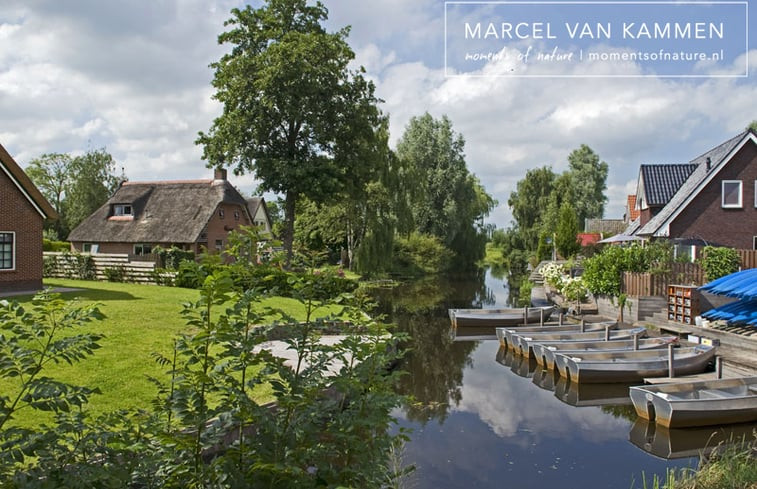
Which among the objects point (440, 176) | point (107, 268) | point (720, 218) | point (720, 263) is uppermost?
point (440, 176)

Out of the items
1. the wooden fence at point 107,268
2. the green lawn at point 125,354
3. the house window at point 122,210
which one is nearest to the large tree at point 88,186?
the house window at point 122,210

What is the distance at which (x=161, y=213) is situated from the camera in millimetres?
39062

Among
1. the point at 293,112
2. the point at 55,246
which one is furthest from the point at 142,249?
the point at 293,112

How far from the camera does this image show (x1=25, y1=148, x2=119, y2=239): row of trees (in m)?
55.5

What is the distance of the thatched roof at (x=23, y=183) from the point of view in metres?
18.7

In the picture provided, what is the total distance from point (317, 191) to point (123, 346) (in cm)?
2008

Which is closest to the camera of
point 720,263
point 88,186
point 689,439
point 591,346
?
point 689,439

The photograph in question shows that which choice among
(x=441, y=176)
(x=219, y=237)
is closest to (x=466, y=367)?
(x=219, y=237)

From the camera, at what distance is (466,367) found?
1669 centimetres

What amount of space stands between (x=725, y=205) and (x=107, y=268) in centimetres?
2852

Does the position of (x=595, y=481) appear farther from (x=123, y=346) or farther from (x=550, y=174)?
(x=550, y=174)

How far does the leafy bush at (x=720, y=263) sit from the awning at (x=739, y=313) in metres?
4.36

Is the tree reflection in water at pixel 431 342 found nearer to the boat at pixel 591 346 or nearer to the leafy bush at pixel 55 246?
the boat at pixel 591 346

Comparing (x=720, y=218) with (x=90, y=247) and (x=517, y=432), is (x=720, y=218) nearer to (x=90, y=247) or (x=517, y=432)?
(x=517, y=432)
